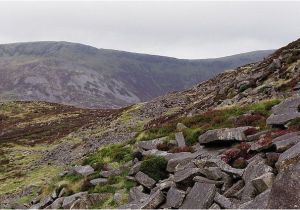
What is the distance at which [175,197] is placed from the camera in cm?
1914

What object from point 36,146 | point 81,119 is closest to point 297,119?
point 36,146

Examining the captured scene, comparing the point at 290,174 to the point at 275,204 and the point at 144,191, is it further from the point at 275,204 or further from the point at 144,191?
the point at 144,191

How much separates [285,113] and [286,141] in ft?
21.5

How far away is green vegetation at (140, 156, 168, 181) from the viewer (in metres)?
24.2

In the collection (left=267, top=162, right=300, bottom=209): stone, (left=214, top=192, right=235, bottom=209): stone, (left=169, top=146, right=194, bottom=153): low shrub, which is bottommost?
(left=169, top=146, right=194, bottom=153): low shrub

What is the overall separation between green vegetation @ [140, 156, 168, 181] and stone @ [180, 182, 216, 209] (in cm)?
531

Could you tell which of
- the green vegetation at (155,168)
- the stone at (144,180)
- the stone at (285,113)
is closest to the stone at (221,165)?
the stone at (144,180)

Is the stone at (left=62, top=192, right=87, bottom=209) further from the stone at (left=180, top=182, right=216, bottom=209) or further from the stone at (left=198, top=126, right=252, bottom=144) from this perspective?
the stone at (left=180, top=182, right=216, bottom=209)

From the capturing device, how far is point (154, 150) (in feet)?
96.2

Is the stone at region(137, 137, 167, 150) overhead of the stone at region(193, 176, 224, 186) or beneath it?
beneath

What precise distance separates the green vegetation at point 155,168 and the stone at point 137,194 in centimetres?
118

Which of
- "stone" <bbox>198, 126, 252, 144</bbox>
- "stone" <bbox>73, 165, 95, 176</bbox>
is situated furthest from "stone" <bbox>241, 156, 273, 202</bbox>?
"stone" <bbox>73, 165, 95, 176</bbox>

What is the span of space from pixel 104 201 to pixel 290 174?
37.9ft

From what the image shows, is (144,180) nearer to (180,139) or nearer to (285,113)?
(180,139)
